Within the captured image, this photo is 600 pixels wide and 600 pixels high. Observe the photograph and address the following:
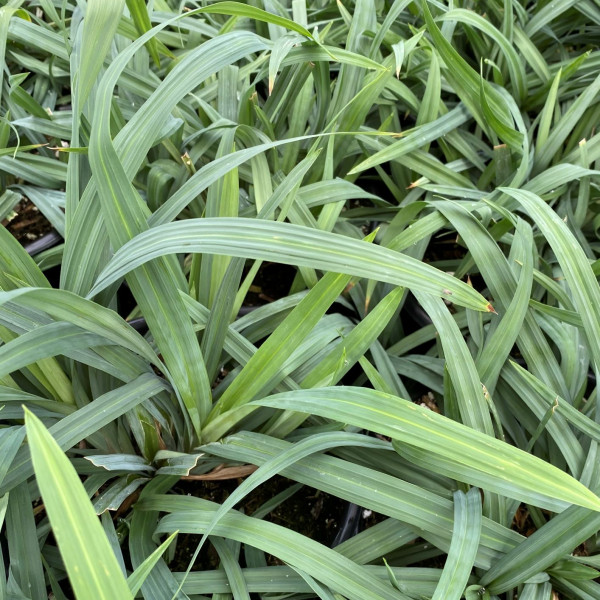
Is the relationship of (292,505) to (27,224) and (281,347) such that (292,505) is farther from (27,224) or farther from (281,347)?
(27,224)

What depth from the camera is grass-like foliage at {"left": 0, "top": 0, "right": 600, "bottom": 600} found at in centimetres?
56

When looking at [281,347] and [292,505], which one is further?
[292,505]

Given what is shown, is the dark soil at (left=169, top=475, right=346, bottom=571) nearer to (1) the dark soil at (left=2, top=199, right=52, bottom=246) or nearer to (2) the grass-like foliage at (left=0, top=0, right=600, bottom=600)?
(2) the grass-like foliage at (left=0, top=0, right=600, bottom=600)

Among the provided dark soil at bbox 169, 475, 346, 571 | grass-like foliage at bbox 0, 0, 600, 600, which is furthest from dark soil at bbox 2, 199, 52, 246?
dark soil at bbox 169, 475, 346, 571

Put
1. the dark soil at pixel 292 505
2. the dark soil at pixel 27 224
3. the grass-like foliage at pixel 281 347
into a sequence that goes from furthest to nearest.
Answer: the dark soil at pixel 27 224 → the dark soil at pixel 292 505 → the grass-like foliage at pixel 281 347

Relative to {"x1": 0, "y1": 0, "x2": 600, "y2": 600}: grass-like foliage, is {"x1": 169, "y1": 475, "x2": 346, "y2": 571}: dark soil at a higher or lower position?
lower

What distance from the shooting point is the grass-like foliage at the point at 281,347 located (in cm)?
56

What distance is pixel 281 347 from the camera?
642 millimetres

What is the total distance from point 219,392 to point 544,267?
558 mm

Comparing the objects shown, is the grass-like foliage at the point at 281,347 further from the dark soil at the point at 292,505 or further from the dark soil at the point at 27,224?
the dark soil at the point at 27,224

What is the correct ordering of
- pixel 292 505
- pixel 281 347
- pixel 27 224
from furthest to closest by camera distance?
pixel 27 224, pixel 292 505, pixel 281 347

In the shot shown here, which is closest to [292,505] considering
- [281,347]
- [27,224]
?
[281,347]

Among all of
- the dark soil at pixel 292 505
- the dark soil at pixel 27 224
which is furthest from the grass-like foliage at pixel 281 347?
the dark soil at pixel 27 224

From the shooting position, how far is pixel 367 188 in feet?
3.84
